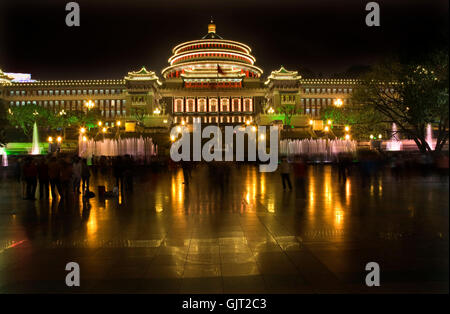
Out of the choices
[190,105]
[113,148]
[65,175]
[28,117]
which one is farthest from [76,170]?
[190,105]

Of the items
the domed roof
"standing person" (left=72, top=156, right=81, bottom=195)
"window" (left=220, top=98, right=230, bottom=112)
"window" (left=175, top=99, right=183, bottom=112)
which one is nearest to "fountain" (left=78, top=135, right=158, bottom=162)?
"standing person" (left=72, top=156, right=81, bottom=195)

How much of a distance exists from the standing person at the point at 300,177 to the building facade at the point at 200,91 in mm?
70059

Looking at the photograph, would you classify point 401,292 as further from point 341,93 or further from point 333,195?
point 341,93

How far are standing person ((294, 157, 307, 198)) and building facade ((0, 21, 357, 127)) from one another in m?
70.1

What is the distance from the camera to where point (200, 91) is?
315ft

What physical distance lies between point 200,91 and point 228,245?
296 ft

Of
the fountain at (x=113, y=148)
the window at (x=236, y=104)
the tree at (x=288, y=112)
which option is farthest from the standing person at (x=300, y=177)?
the window at (x=236, y=104)

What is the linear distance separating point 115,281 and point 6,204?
1075cm

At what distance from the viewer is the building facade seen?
92750mm

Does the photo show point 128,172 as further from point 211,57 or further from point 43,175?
point 211,57

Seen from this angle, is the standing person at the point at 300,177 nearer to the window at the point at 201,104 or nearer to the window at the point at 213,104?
the window at the point at 213,104

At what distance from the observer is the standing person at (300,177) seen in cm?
1512
